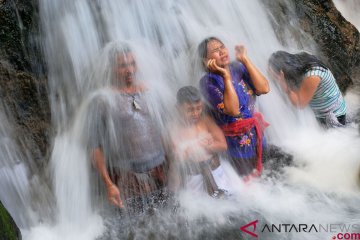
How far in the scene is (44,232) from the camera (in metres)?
4.22

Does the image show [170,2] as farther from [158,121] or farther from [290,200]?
[290,200]

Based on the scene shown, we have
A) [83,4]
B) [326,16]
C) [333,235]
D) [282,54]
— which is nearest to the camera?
[333,235]

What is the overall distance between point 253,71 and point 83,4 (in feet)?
5.91

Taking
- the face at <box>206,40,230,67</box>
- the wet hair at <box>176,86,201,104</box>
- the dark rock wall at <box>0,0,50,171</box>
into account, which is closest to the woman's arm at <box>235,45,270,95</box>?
the face at <box>206,40,230,67</box>

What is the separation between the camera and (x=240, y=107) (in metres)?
4.60

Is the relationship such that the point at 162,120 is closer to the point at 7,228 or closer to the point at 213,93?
the point at 213,93

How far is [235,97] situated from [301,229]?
1.27m

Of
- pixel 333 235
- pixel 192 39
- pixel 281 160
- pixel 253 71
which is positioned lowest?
pixel 333 235

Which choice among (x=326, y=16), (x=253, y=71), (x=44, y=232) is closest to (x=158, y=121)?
(x=253, y=71)

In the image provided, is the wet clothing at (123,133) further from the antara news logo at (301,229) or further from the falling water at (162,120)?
the antara news logo at (301,229)

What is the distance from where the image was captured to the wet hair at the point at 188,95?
14.4 feet

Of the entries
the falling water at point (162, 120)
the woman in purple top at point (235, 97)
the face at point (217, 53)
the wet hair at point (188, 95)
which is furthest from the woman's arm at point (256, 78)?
the wet hair at point (188, 95)

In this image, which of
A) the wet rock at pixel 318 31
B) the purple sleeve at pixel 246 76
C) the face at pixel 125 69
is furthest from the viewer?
the wet rock at pixel 318 31

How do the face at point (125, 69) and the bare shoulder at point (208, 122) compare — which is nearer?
the face at point (125, 69)
